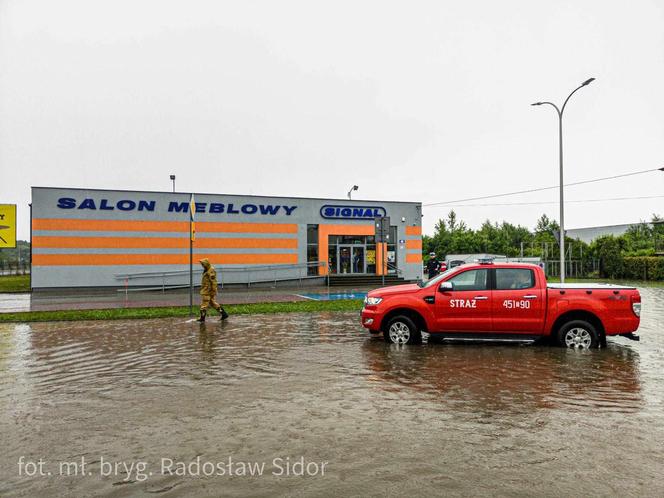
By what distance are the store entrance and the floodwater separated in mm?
23863

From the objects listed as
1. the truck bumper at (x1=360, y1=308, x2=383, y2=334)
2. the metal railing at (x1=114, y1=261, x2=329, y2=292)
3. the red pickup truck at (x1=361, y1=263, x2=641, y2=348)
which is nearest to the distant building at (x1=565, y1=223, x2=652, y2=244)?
the metal railing at (x1=114, y1=261, x2=329, y2=292)

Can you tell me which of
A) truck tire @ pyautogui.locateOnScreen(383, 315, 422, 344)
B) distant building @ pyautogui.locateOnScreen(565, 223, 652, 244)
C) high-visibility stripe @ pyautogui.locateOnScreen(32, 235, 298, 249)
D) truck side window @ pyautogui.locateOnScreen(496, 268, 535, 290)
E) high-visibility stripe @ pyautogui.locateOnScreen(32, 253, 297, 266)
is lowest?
truck tire @ pyautogui.locateOnScreen(383, 315, 422, 344)

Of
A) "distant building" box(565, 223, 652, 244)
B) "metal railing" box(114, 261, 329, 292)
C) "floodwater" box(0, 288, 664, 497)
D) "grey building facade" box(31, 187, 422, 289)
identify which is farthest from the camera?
"distant building" box(565, 223, 652, 244)

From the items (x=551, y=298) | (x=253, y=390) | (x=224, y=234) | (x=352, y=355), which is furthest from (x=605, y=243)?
(x=253, y=390)

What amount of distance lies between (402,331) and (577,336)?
3.25 meters

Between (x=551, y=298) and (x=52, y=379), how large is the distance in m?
8.50

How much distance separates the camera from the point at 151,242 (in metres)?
28.2

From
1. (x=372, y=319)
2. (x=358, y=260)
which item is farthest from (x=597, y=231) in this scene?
(x=372, y=319)

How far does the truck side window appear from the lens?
9.08 metres

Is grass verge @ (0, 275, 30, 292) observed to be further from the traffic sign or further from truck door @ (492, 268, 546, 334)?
truck door @ (492, 268, 546, 334)

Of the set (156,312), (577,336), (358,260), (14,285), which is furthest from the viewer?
(358,260)

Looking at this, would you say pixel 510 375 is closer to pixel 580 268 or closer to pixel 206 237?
pixel 206 237

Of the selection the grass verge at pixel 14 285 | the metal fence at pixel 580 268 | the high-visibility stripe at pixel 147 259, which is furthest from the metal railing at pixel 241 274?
the metal fence at pixel 580 268

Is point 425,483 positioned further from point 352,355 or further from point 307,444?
point 352,355
